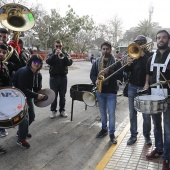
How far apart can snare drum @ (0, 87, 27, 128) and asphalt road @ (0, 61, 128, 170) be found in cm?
74

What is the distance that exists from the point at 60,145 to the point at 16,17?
2878 mm

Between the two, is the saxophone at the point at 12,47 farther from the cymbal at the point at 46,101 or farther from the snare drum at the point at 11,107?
the snare drum at the point at 11,107

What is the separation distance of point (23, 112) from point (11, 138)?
1405 mm

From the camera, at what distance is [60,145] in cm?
462

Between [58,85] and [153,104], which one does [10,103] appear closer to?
[153,104]

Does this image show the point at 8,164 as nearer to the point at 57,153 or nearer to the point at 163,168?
the point at 57,153

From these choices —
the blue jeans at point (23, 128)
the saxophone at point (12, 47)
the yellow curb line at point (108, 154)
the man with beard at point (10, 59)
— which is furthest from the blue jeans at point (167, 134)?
the saxophone at point (12, 47)

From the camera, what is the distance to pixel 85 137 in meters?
5.04

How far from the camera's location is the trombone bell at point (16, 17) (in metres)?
Result: 5.19

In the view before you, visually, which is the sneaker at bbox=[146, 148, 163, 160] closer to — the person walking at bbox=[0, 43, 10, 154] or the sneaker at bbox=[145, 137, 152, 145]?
the sneaker at bbox=[145, 137, 152, 145]

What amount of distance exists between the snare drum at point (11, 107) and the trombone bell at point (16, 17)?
75.7 inches

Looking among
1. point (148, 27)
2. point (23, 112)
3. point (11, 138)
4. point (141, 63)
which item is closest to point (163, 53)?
point (141, 63)

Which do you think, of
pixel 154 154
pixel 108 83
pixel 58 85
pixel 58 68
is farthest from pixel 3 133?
pixel 154 154

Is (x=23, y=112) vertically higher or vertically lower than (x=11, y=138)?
higher
